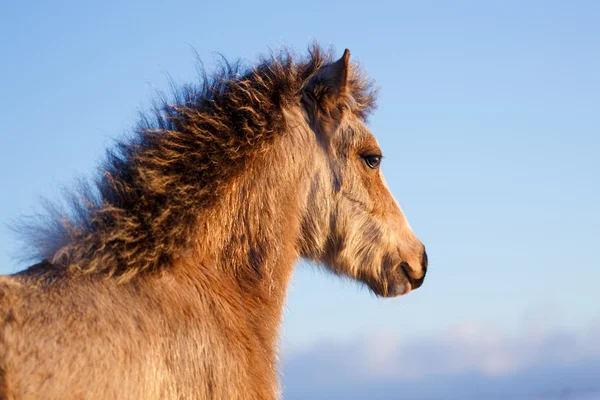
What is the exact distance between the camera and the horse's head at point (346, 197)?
564 centimetres

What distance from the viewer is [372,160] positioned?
232 inches

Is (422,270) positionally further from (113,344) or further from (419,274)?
(113,344)

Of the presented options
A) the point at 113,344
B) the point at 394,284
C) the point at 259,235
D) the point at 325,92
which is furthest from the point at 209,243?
the point at 394,284

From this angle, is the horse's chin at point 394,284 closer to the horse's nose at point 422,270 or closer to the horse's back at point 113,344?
the horse's nose at point 422,270

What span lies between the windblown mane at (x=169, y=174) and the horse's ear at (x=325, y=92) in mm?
132

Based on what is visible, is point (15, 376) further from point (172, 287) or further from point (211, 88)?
point (211, 88)

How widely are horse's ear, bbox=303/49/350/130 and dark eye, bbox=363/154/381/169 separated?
414 mm

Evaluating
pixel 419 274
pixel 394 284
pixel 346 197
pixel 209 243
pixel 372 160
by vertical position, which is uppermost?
pixel 372 160

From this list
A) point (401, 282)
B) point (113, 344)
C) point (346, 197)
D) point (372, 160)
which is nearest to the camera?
point (113, 344)

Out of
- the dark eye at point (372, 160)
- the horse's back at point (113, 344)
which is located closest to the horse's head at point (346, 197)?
the dark eye at point (372, 160)

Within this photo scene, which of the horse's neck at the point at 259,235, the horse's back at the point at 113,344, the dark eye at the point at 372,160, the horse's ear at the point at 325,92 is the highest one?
the horse's ear at the point at 325,92

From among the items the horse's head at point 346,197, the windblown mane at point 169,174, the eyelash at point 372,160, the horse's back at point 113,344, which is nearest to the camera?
the horse's back at point 113,344

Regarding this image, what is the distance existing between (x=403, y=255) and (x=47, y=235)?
295 centimetres

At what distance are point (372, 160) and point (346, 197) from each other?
1.38 ft
